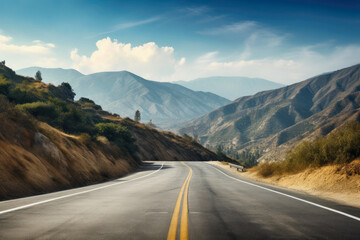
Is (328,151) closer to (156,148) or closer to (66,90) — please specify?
(156,148)

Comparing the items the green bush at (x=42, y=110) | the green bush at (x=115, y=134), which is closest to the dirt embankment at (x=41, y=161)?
the green bush at (x=42, y=110)

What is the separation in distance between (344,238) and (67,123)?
32.5m

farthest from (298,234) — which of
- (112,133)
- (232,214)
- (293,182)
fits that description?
(112,133)

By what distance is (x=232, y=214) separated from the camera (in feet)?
23.7

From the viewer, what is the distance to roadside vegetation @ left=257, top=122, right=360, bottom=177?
14898 mm

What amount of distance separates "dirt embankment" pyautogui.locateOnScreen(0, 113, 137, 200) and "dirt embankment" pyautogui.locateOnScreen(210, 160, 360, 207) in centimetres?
1300

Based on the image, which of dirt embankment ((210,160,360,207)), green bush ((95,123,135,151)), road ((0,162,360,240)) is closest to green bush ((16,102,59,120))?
green bush ((95,123,135,151))

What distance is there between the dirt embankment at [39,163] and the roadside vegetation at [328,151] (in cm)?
1403

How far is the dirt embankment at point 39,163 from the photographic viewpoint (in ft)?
40.7

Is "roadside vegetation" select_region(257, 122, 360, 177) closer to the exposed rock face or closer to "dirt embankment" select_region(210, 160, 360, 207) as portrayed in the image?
"dirt embankment" select_region(210, 160, 360, 207)

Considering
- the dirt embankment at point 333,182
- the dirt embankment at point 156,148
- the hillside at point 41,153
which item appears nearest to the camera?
the dirt embankment at point 333,182

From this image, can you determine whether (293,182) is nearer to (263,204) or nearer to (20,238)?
(263,204)

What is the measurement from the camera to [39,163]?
15531 millimetres

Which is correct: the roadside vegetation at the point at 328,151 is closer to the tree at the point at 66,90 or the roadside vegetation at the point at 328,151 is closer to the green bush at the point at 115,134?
the green bush at the point at 115,134
